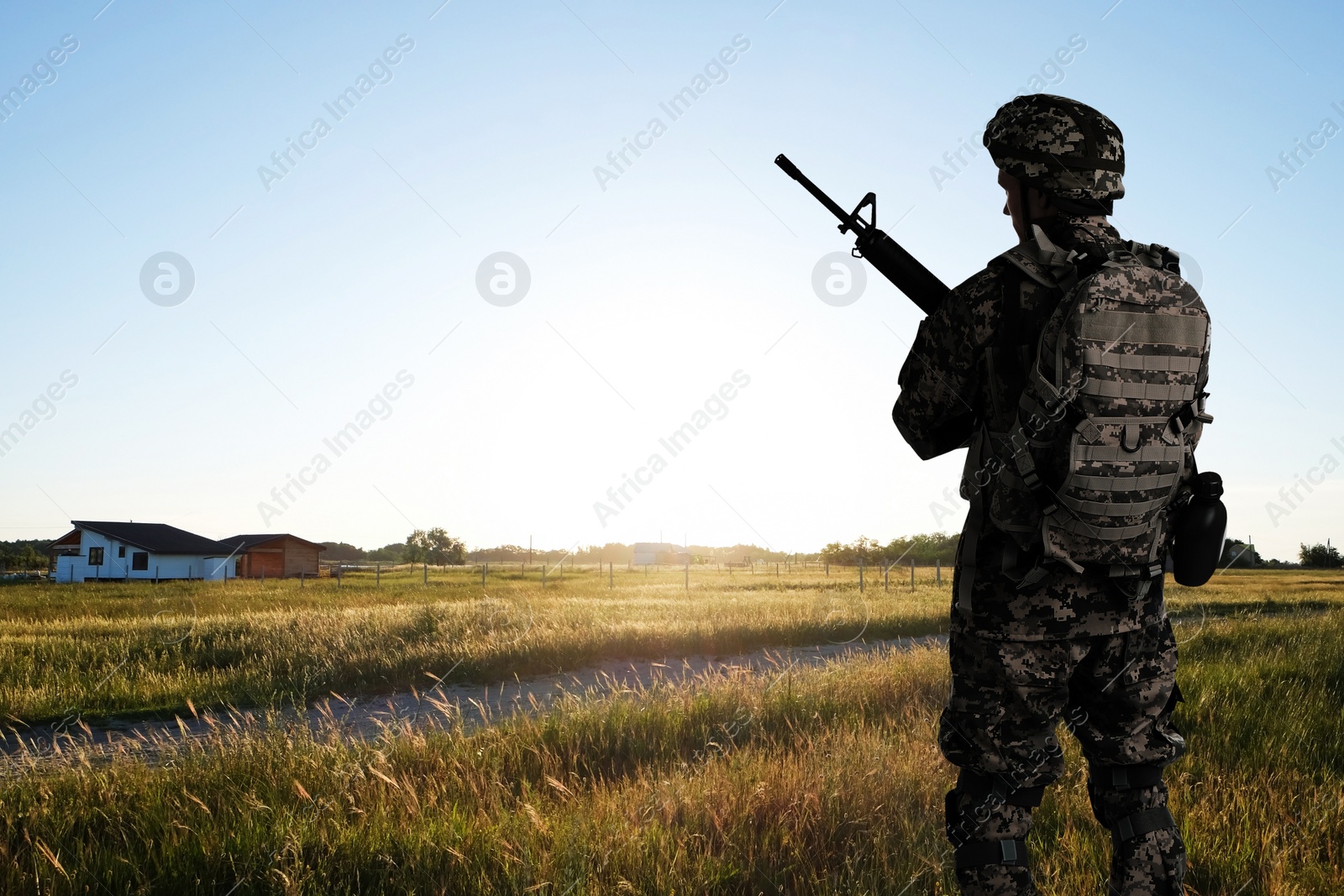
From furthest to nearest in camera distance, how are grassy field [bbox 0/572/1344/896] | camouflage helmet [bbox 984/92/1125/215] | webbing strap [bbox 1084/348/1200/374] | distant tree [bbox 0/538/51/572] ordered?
distant tree [bbox 0/538/51/572]
grassy field [bbox 0/572/1344/896]
camouflage helmet [bbox 984/92/1125/215]
webbing strap [bbox 1084/348/1200/374]

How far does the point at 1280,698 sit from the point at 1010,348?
6.12 m

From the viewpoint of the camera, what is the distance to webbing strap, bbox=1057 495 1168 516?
97.0 inches

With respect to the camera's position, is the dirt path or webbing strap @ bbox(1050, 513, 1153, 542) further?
the dirt path

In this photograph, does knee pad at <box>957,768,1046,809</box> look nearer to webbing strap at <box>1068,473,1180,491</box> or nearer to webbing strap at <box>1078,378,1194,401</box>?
webbing strap at <box>1068,473,1180,491</box>

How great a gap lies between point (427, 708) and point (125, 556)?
53877mm

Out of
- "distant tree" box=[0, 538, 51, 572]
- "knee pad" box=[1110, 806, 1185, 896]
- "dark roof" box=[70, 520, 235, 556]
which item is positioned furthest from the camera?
"distant tree" box=[0, 538, 51, 572]

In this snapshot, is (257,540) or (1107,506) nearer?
(1107,506)

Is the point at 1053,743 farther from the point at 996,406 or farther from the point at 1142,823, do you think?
the point at 996,406

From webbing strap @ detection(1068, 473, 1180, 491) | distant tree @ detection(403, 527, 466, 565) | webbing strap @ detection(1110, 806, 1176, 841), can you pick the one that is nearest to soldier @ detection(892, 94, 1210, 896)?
webbing strap @ detection(1110, 806, 1176, 841)

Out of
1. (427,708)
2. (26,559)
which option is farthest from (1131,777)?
(26,559)

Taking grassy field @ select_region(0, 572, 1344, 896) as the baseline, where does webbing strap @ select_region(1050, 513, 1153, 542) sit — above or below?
above

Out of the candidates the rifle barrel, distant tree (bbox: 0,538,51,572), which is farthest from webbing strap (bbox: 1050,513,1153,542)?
distant tree (bbox: 0,538,51,572)

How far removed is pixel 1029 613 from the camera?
249cm

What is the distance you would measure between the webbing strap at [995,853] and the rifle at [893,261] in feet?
6.51
